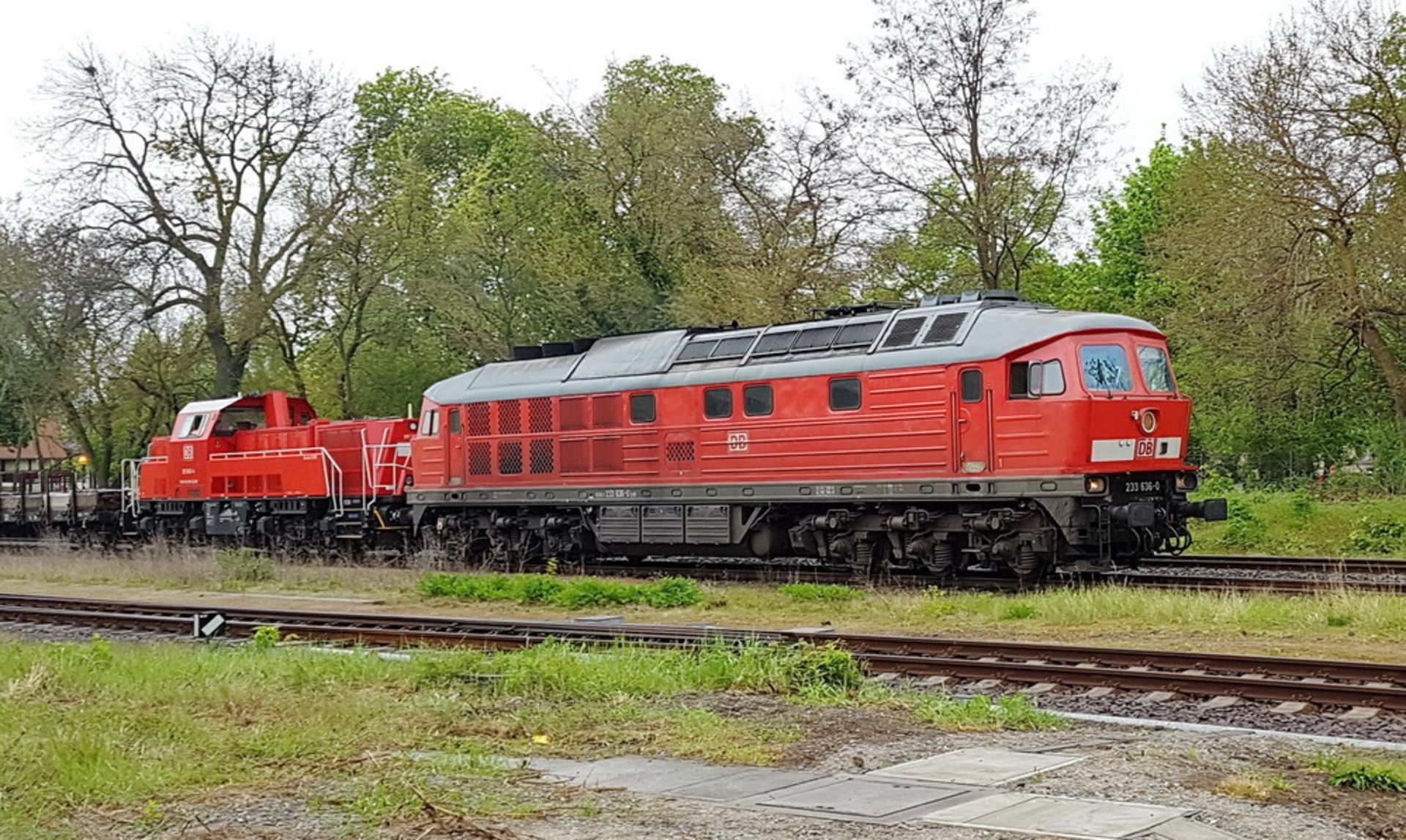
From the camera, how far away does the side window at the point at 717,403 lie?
22.1 meters

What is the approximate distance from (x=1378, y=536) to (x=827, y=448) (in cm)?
1069

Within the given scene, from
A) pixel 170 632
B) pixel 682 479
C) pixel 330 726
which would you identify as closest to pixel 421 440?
pixel 682 479

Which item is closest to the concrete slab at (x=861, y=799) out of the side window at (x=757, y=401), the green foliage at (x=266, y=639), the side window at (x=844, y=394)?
the green foliage at (x=266, y=639)

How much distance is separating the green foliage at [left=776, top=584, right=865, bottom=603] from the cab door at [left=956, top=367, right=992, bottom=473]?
2221mm

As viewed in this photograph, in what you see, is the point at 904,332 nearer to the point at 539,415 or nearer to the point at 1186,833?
the point at 539,415

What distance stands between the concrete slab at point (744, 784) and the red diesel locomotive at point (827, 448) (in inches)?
428

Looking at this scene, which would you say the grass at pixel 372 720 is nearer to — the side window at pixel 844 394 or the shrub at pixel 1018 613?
the shrub at pixel 1018 613

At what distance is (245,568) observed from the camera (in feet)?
82.3

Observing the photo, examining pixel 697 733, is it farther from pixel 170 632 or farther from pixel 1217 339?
pixel 1217 339

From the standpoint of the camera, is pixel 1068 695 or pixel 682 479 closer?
pixel 1068 695

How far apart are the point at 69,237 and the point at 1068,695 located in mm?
35878

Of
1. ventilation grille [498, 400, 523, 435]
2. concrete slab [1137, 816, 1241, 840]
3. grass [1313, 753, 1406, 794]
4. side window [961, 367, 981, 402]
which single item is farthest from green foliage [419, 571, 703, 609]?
concrete slab [1137, 816, 1241, 840]

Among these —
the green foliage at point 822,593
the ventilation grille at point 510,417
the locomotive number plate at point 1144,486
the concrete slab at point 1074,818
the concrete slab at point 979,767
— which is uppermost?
the ventilation grille at point 510,417

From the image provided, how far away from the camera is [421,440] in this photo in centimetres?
2745
